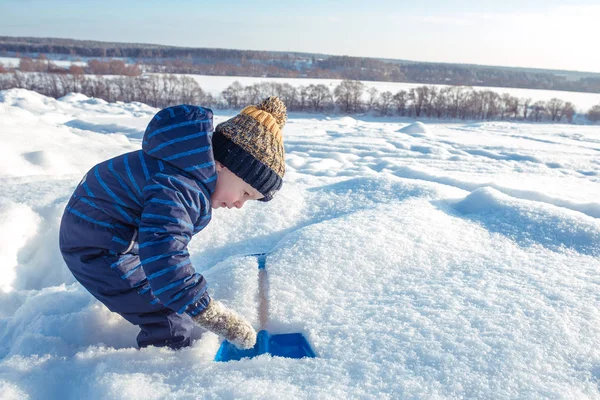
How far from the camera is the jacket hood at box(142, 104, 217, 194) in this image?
3.63 feet

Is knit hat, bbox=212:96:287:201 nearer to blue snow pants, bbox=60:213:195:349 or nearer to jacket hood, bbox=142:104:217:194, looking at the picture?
jacket hood, bbox=142:104:217:194

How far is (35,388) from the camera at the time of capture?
109 centimetres

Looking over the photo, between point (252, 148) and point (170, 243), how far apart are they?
1.17ft

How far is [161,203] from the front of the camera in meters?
1.04

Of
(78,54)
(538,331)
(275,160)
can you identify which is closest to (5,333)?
(275,160)

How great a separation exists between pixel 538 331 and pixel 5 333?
173cm

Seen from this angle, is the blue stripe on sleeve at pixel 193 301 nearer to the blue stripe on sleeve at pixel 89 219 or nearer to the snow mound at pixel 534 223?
the blue stripe on sleeve at pixel 89 219

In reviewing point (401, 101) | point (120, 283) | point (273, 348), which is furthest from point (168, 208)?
point (401, 101)

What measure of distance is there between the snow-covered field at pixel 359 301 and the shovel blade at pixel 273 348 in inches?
1.4

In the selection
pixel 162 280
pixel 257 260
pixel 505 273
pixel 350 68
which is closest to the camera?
pixel 162 280

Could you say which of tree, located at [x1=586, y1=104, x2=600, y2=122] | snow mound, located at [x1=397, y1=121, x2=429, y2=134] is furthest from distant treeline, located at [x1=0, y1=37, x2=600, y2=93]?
snow mound, located at [x1=397, y1=121, x2=429, y2=134]

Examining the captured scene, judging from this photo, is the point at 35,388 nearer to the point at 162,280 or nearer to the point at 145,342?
the point at 145,342

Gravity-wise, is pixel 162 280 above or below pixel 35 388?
above

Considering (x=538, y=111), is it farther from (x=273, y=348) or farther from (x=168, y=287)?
(x=168, y=287)
